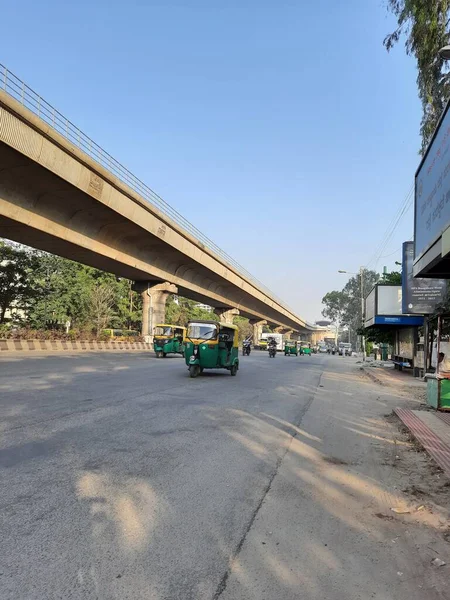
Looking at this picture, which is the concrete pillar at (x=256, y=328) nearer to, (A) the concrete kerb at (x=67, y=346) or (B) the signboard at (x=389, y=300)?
(A) the concrete kerb at (x=67, y=346)

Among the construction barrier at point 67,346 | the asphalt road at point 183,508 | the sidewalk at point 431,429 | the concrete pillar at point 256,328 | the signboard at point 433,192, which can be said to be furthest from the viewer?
the concrete pillar at point 256,328

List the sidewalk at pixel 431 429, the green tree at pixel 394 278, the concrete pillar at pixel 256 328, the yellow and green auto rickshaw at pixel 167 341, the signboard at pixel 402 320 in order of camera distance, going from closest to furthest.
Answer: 1. the sidewalk at pixel 431 429
2. the signboard at pixel 402 320
3. the yellow and green auto rickshaw at pixel 167 341
4. the green tree at pixel 394 278
5. the concrete pillar at pixel 256 328

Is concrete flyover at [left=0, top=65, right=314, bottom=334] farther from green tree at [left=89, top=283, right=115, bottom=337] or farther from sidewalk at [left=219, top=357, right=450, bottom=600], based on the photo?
sidewalk at [left=219, top=357, right=450, bottom=600]

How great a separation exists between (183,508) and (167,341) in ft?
83.6

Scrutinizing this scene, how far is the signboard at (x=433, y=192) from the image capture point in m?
8.29

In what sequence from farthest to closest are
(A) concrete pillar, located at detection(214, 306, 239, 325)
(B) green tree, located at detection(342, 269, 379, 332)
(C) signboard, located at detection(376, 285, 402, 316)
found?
1. (B) green tree, located at detection(342, 269, 379, 332)
2. (A) concrete pillar, located at detection(214, 306, 239, 325)
3. (C) signboard, located at detection(376, 285, 402, 316)

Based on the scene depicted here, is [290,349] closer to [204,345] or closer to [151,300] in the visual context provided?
[151,300]

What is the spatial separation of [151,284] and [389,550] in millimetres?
39183

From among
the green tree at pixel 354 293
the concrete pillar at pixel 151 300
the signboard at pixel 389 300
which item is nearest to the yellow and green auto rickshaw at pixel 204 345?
the signboard at pixel 389 300

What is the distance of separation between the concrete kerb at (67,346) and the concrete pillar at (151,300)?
299cm

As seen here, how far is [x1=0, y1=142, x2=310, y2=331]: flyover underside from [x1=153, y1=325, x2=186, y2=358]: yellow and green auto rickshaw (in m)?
6.15

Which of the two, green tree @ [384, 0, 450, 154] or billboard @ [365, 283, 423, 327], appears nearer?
green tree @ [384, 0, 450, 154]

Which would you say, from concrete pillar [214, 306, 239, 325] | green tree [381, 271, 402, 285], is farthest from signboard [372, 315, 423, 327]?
concrete pillar [214, 306, 239, 325]

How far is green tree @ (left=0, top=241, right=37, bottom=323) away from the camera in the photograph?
1427 inches
